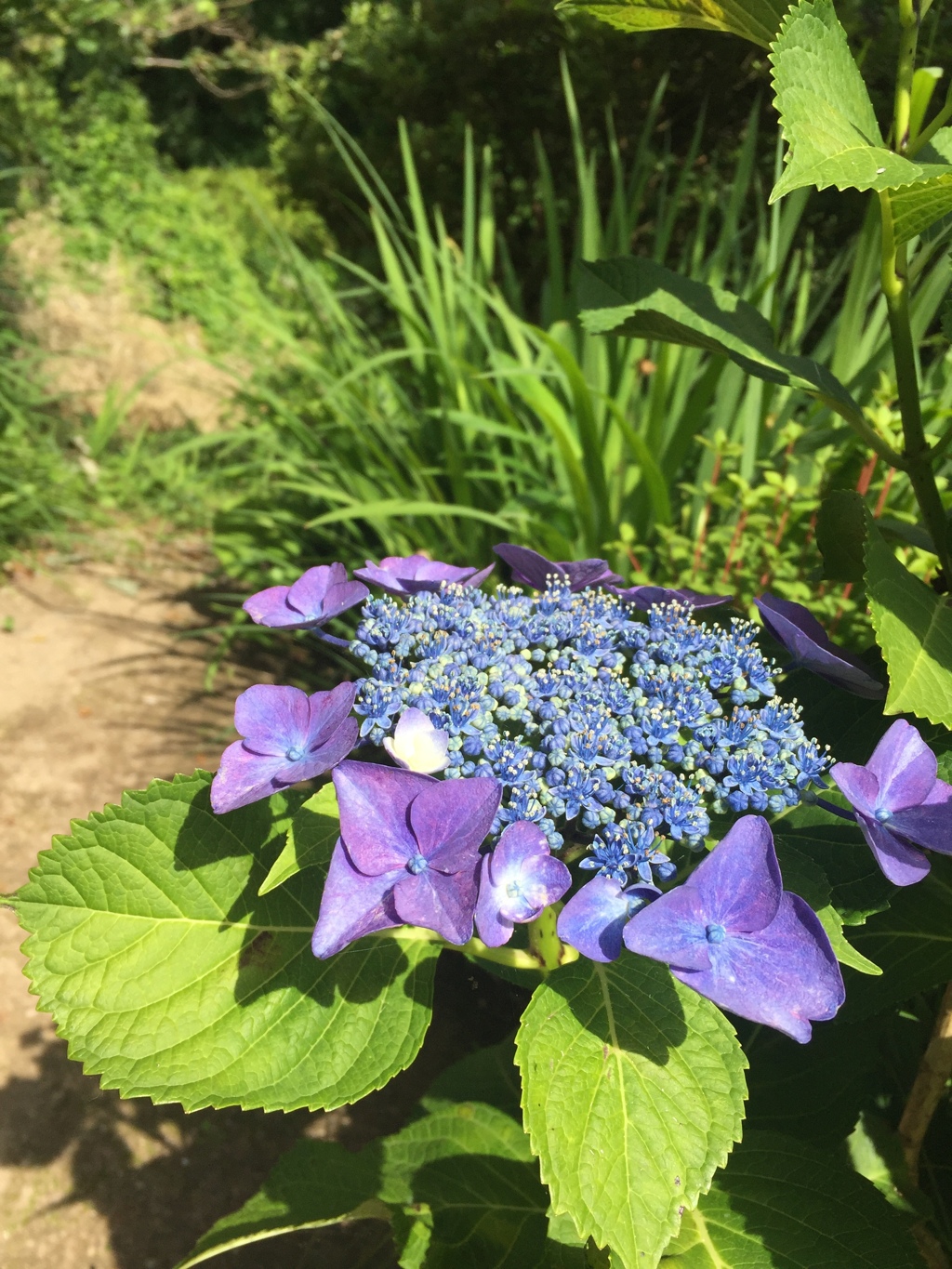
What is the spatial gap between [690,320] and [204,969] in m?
0.82

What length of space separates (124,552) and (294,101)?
3.42m

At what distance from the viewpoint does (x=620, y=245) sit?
223 cm

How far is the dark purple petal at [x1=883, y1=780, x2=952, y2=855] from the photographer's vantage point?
63 centimetres

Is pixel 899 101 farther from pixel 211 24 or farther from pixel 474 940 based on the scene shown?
pixel 211 24

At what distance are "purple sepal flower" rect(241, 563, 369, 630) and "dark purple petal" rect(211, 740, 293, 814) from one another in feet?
0.49

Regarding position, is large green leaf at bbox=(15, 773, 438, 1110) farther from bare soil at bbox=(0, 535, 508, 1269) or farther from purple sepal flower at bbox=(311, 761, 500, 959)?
bare soil at bbox=(0, 535, 508, 1269)

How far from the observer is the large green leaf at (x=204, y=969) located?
75 centimetres

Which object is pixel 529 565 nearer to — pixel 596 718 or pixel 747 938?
pixel 596 718

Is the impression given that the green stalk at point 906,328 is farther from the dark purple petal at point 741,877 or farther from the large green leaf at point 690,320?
the dark purple petal at point 741,877

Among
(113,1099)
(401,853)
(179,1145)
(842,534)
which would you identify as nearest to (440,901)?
(401,853)

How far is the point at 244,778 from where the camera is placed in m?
0.69

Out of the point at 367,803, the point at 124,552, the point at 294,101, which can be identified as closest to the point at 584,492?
the point at 367,803

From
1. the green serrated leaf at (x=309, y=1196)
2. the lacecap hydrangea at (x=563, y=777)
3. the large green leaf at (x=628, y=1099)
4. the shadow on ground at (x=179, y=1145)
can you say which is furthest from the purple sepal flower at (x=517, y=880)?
the shadow on ground at (x=179, y=1145)

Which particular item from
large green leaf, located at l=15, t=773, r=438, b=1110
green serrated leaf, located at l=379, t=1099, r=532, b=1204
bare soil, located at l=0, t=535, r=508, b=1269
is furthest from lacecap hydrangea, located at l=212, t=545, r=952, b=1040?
bare soil, located at l=0, t=535, r=508, b=1269
